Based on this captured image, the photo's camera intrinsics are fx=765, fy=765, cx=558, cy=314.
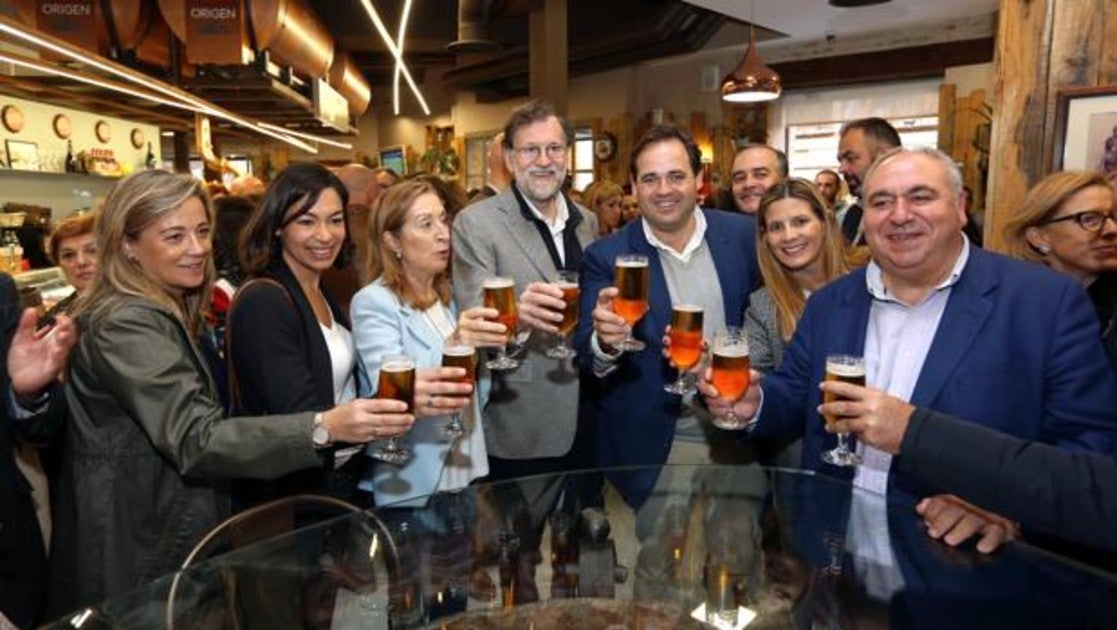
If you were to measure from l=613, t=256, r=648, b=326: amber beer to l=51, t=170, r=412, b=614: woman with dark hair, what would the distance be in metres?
0.80

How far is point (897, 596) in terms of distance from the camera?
1.56 metres

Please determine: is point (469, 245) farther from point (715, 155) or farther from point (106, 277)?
point (715, 155)

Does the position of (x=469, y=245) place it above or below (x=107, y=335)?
above

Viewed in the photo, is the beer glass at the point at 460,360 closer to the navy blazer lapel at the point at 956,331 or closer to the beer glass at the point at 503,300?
the beer glass at the point at 503,300

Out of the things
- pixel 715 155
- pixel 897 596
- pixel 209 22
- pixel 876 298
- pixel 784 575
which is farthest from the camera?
pixel 715 155

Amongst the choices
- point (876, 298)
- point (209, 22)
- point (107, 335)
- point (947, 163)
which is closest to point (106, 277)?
point (107, 335)

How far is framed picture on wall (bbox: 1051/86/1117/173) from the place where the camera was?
2928 mm

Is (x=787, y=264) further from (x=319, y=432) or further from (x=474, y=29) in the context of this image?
(x=474, y=29)

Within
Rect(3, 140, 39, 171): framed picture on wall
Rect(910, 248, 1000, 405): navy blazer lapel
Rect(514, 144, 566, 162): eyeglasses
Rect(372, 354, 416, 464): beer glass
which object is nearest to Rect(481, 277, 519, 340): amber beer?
Rect(372, 354, 416, 464): beer glass

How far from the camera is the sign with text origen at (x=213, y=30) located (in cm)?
495

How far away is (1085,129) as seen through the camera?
299 centimetres

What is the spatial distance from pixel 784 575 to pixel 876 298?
0.75 metres

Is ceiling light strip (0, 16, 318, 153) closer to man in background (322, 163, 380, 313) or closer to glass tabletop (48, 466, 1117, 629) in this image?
man in background (322, 163, 380, 313)

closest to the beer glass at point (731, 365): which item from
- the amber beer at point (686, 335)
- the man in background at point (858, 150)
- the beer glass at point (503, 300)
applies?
the amber beer at point (686, 335)
